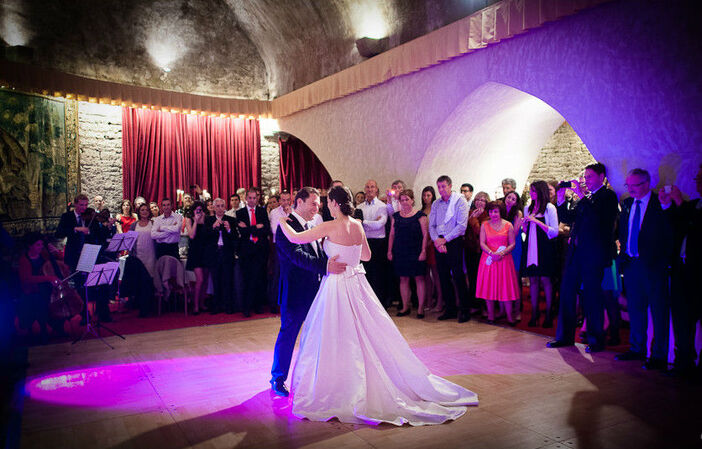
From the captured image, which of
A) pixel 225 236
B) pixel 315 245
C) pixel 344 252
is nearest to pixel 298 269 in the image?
pixel 315 245

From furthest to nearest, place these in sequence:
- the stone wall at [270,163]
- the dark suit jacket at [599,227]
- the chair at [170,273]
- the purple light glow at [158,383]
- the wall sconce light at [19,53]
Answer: the stone wall at [270,163] → the wall sconce light at [19,53] → the chair at [170,273] → the dark suit jacket at [599,227] → the purple light glow at [158,383]

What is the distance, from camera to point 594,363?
459cm

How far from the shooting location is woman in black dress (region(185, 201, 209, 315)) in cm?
725

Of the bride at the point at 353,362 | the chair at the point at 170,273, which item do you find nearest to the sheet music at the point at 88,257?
the chair at the point at 170,273

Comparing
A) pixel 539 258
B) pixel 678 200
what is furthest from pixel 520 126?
pixel 678 200

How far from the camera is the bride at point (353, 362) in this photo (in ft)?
11.1

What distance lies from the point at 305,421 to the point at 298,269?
102cm

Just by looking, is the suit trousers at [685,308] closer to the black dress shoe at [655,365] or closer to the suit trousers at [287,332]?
the black dress shoe at [655,365]

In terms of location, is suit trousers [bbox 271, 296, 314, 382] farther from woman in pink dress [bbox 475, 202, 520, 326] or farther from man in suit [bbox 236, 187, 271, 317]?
man in suit [bbox 236, 187, 271, 317]

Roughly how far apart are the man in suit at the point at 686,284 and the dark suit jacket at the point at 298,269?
2.80m

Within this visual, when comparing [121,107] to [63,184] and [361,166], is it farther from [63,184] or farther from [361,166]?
[361,166]

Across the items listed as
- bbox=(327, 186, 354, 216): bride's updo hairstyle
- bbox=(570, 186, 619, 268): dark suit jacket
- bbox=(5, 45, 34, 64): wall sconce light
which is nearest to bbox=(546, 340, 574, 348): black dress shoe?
bbox=(570, 186, 619, 268): dark suit jacket

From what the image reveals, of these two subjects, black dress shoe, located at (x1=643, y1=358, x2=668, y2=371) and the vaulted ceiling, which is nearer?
black dress shoe, located at (x1=643, y1=358, x2=668, y2=371)

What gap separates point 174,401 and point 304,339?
3.57ft
